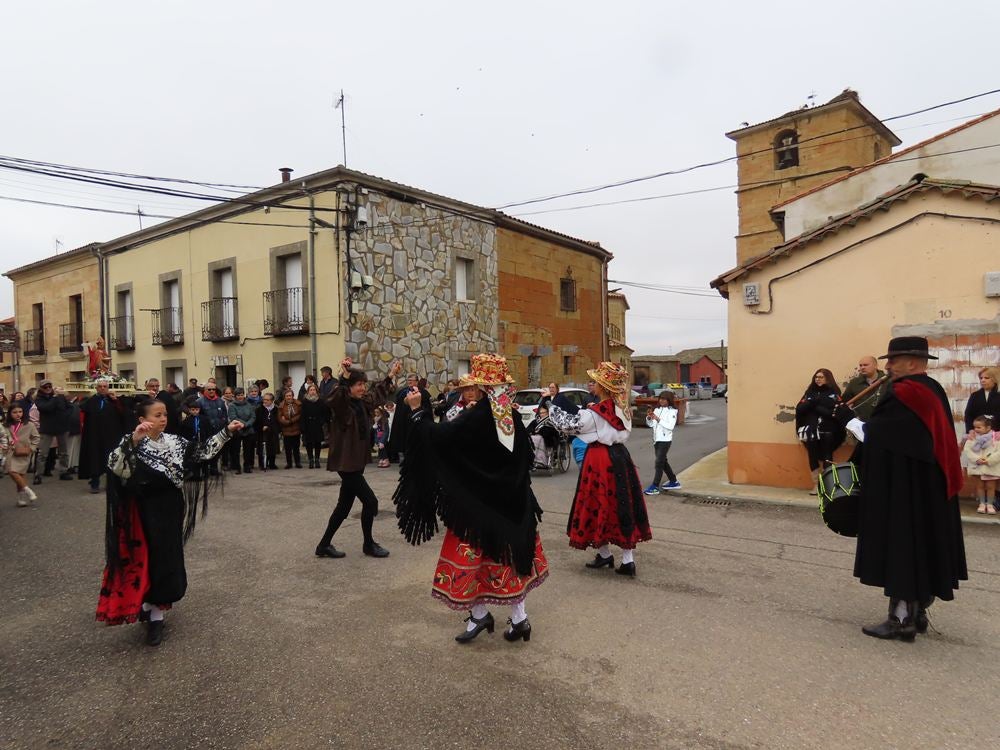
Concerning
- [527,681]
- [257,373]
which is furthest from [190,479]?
[257,373]

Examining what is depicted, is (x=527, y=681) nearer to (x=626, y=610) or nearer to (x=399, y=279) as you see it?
(x=626, y=610)

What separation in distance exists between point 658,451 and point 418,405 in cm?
589

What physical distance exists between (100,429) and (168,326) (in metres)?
10.0

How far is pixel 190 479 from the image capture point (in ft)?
14.1

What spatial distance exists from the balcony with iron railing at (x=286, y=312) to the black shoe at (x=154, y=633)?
452 inches

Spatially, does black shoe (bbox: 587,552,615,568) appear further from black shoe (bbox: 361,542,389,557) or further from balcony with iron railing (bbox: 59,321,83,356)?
balcony with iron railing (bbox: 59,321,83,356)

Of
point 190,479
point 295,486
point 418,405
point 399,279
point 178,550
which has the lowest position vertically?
point 295,486

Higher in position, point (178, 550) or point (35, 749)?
point (178, 550)

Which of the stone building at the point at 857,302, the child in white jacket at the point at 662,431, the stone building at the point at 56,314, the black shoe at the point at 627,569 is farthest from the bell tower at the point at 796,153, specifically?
the stone building at the point at 56,314

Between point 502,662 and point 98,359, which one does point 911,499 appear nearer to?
point 502,662

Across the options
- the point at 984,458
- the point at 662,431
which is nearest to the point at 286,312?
the point at 662,431

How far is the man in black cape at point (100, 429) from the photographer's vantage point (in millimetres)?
9484

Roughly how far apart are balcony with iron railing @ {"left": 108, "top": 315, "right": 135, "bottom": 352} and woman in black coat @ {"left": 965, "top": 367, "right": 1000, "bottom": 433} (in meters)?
21.5

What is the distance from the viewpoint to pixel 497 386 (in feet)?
12.7
